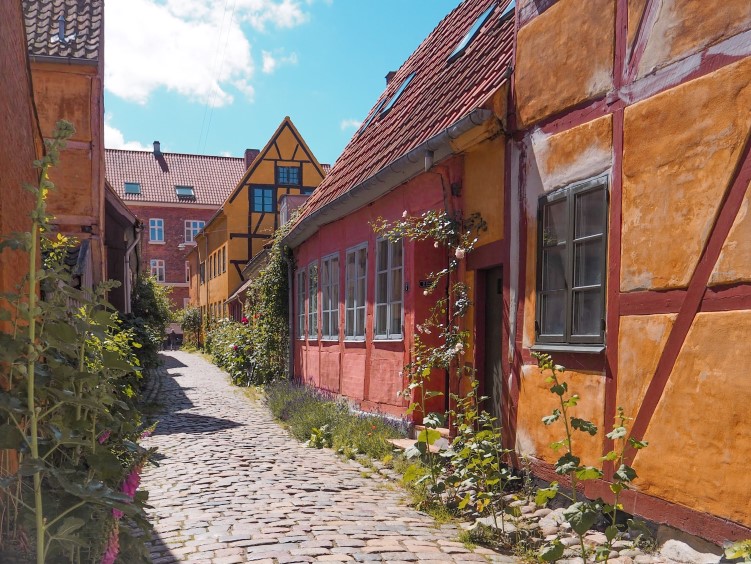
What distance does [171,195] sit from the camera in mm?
42281

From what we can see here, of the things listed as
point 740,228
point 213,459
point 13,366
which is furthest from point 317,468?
point 13,366

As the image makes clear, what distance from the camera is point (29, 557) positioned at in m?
2.37

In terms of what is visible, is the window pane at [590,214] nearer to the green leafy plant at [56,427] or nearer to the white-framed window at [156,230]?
the green leafy plant at [56,427]

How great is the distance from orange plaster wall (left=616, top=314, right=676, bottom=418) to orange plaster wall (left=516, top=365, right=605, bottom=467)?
251mm

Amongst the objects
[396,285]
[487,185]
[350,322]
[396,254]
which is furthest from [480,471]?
[350,322]

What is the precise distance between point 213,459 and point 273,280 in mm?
8482

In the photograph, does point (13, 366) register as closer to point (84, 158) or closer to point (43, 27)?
point (84, 158)

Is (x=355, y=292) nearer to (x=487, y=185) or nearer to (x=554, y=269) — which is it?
(x=487, y=185)

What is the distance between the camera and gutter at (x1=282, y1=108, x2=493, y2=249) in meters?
6.39

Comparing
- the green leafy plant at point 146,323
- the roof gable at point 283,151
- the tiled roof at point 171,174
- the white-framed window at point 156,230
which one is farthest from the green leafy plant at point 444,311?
the white-framed window at point 156,230

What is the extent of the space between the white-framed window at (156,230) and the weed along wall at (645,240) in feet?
128

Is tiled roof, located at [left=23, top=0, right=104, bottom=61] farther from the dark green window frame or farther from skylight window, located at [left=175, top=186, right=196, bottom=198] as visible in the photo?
skylight window, located at [left=175, top=186, right=196, bottom=198]

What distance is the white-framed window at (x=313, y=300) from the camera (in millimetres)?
13094

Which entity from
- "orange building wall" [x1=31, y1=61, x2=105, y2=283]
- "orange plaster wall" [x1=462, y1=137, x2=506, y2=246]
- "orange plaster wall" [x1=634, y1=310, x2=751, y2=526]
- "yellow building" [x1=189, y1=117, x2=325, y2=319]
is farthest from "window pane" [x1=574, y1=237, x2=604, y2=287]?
"yellow building" [x1=189, y1=117, x2=325, y2=319]
